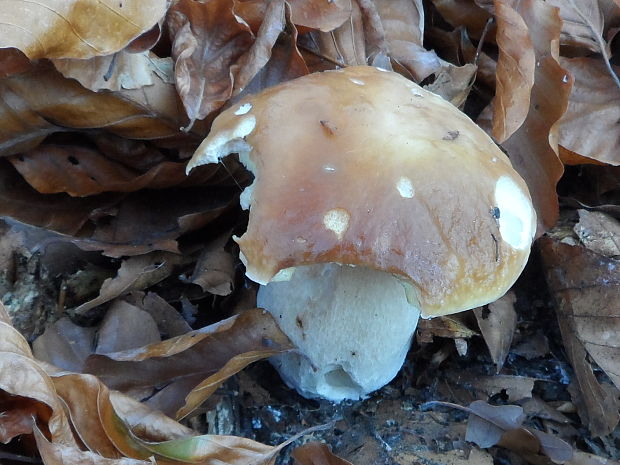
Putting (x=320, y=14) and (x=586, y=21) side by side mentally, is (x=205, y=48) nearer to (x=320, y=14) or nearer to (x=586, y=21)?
(x=320, y=14)

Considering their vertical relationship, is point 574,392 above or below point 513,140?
below

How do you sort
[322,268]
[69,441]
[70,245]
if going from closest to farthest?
[69,441]
[322,268]
[70,245]

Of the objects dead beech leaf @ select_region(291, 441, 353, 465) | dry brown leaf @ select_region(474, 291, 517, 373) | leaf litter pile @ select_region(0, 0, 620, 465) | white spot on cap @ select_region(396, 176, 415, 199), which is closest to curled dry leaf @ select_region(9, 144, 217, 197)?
leaf litter pile @ select_region(0, 0, 620, 465)

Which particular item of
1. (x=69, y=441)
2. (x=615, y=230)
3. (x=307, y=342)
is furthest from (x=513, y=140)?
(x=69, y=441)

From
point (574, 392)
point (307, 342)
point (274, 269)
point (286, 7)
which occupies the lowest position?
point (574, 392)

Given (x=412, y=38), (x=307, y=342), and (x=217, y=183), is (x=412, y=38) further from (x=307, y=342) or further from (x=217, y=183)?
(x=307, y=342)
